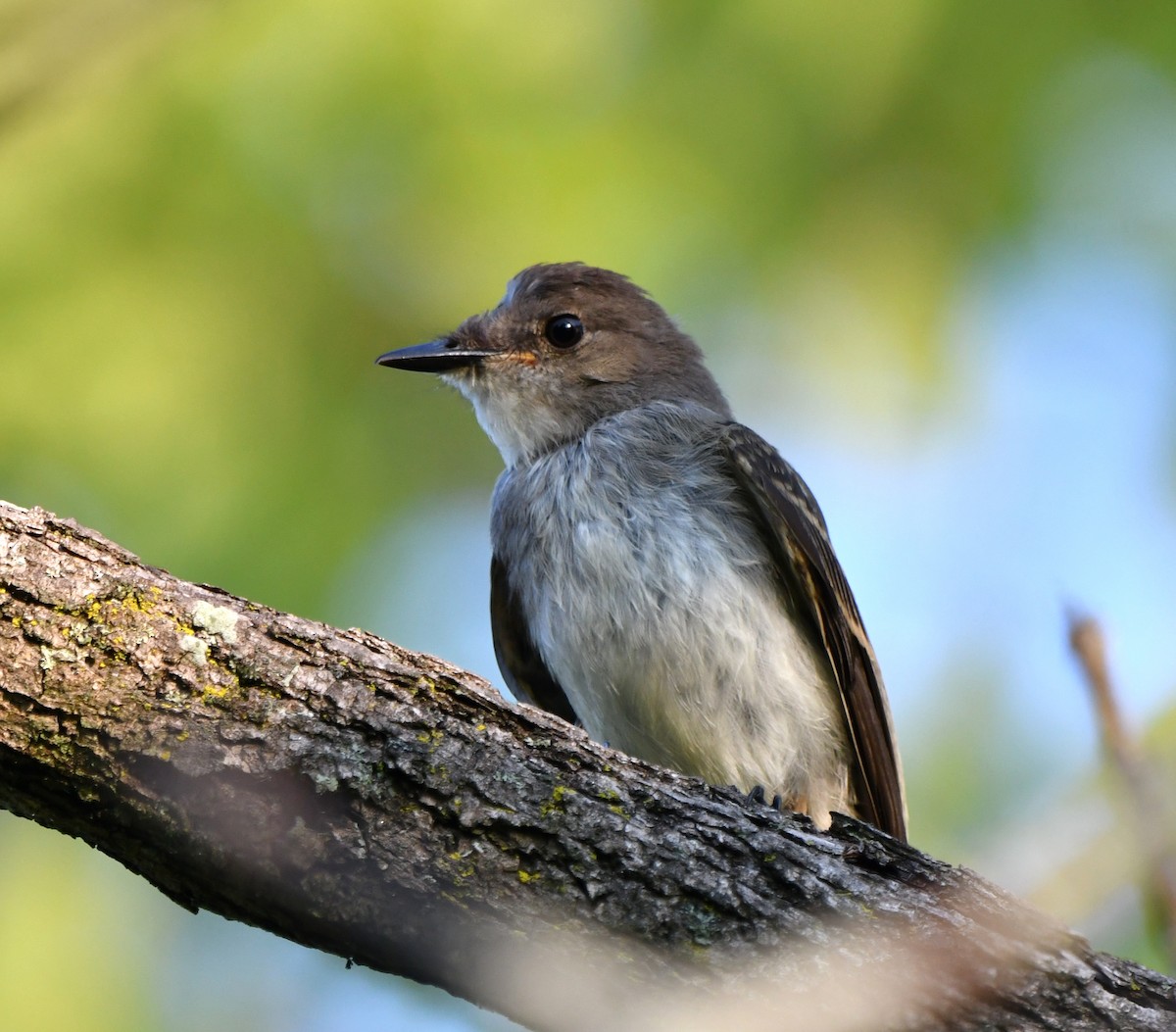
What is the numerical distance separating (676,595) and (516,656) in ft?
3.98

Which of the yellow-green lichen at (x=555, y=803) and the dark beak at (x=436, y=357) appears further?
the dark beak at (x=436, y=357)

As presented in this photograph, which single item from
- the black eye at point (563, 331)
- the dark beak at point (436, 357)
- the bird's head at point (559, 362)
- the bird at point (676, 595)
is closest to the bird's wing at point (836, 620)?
the bird at point (676, 595)

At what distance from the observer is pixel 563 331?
6.90 meters

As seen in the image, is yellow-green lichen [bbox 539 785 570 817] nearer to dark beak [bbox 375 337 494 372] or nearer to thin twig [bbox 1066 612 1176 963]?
thin twig [bbox 1066 612 1176 963]

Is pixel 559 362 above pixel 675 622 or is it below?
above

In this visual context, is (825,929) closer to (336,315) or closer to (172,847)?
(172,847)

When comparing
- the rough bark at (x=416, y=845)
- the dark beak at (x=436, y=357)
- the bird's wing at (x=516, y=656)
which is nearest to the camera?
the rough bark at (x=416, y=845)

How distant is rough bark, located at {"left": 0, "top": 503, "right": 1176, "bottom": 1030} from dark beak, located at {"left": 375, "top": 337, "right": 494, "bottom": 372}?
9.32 ft

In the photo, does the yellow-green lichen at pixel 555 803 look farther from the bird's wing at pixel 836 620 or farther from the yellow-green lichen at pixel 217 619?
the bird's wing at pixel 836 620

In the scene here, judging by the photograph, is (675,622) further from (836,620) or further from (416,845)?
(416,845)

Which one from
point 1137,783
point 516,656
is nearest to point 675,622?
point 516,656

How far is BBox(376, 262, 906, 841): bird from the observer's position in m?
5.63

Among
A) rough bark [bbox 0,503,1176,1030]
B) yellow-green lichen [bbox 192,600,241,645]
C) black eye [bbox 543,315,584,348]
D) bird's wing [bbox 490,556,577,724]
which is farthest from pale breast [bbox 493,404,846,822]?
yellow-green lichen [bbox 192,600,241,645]

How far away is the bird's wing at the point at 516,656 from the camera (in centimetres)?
650
